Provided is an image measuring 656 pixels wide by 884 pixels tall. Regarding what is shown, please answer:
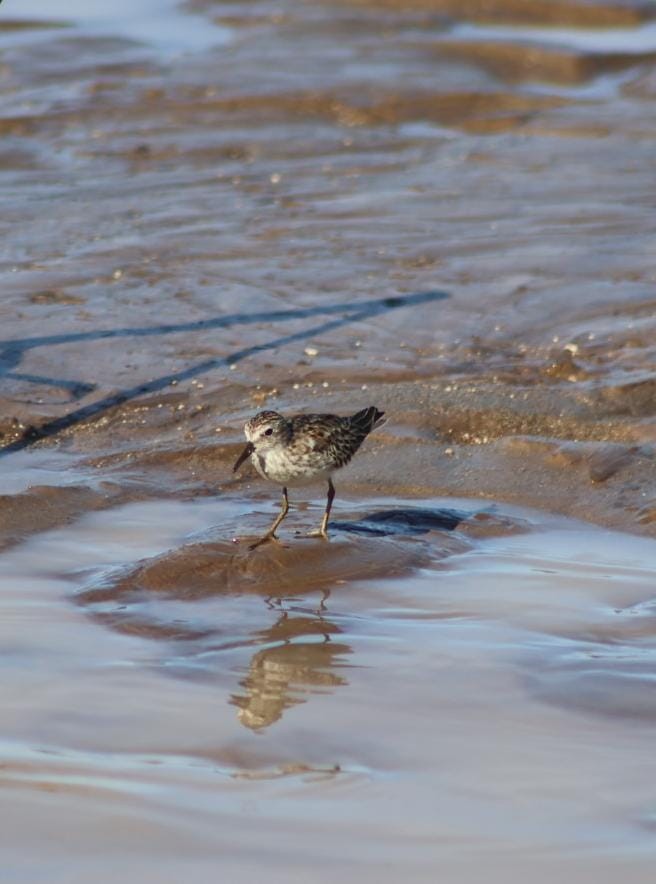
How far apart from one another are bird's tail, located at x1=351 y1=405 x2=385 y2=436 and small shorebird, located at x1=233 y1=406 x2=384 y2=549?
26cm

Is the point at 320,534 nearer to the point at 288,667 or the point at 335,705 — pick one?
the point at 288,667

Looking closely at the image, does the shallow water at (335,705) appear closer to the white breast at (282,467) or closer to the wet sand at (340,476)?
the wet sand at (340,476)

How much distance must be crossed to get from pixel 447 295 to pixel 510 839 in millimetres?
6583

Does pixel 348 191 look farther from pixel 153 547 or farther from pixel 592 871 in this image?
pixel 592 871

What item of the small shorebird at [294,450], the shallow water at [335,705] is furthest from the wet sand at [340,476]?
the small shorebird at [294,450]

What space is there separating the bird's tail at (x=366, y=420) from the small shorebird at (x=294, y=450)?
260 millimetres

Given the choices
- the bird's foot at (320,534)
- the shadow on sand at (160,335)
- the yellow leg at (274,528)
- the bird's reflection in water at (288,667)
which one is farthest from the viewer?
the shadow on sand at (160,335)

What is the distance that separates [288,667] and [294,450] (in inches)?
57.2

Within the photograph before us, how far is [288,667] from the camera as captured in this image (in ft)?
21.0

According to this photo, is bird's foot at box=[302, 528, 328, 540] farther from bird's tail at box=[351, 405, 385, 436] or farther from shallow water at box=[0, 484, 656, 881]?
bird's tail at box=[351, 405, 385, 436]

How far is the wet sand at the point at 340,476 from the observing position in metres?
5.20

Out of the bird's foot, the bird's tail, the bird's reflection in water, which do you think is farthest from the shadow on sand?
the bird's reflection in water

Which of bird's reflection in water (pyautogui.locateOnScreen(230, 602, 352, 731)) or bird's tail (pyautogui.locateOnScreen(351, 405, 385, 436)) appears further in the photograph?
bird's tail (pyautogui.locateOnScreen(351, 405, 385, 436))

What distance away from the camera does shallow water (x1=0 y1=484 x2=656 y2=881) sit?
4938 millimetres
